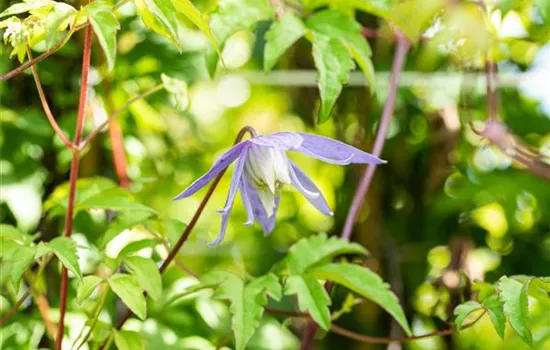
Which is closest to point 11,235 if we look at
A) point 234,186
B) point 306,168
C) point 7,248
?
point 7,248

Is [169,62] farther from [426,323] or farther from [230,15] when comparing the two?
[426,323]

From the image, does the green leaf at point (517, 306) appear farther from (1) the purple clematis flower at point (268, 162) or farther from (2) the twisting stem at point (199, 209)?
(2) the twisting stem at point (199, 209)

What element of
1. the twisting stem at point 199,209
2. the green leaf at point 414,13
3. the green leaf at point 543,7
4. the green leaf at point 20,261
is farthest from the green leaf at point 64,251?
the green leaf at point 543,7

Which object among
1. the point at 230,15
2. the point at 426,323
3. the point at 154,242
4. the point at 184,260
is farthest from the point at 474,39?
the point at 184,260

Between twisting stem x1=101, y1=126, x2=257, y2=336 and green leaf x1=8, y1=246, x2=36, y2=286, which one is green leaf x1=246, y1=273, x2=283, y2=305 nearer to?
twisting stem x1=101, y1=126, x2=257, y2=336

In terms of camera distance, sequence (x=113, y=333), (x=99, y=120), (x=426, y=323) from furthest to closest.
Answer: (x=426, y=323) < (x=99, y=120) < (x=113, y=333)

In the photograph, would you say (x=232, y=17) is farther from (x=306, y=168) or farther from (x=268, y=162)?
(x=306, y=168)
